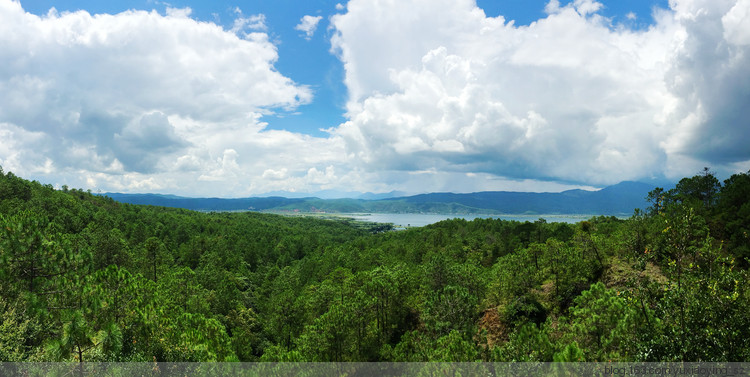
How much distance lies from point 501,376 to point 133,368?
15.7 meters

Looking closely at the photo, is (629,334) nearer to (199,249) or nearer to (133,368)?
(133,368)

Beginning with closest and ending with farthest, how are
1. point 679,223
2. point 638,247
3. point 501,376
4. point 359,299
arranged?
point 679,223 → point 501,376 → point 359,299 → point 638,247

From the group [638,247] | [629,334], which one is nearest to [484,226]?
[638,247]

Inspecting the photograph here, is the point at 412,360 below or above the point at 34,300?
below

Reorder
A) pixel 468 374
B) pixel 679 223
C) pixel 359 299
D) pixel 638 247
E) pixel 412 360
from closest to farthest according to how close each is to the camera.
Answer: pixel 679 223, pixel 468 374, pixel 412 360, pixel 359 299, pixel 638 247

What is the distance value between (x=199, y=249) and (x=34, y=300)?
2514 inches

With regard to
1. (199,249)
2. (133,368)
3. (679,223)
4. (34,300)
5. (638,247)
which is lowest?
(199,249)

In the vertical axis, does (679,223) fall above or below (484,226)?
above

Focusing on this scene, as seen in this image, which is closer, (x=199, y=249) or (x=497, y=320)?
(x=497, y=320)

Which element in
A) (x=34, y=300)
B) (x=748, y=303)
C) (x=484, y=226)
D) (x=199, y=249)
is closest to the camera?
(x=748, y=303)

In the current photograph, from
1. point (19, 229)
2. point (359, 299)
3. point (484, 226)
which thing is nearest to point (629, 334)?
point (359, 299)

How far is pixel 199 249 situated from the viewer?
239 ft

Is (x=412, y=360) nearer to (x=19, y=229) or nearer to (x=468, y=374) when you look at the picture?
(x=468, y=374)

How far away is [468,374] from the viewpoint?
1272cm
